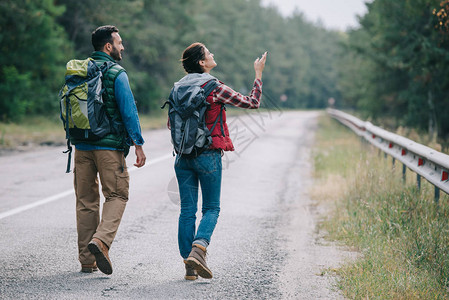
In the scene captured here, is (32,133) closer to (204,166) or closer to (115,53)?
(115,53)

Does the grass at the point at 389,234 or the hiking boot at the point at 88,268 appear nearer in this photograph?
the grass at the point at 389,234

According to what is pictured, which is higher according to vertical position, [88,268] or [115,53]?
[115,53]

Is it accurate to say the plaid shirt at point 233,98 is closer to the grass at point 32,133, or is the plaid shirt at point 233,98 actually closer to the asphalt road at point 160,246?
the asphalt road at point 160,246

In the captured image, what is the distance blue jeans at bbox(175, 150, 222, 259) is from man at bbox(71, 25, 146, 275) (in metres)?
0.41

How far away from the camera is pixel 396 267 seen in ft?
16.3

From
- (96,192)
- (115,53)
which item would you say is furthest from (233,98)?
(96,192)

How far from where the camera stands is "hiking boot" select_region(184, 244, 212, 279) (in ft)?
14.9

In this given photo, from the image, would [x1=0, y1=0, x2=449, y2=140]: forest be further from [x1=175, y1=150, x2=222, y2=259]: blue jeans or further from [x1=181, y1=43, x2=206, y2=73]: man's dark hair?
[x1=175, y1=150, x2=222, y2=259]: blue jeans

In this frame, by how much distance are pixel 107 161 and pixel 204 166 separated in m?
0.84

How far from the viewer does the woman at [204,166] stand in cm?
463

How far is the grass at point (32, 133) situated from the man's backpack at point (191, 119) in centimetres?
1176

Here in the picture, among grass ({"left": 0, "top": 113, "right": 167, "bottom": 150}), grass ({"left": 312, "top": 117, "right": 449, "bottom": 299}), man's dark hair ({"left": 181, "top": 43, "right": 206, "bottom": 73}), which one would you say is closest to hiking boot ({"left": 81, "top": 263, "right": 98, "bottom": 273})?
man's dark hair ({"left": 181, "top": 43, "right": 206, "bottom": 73})

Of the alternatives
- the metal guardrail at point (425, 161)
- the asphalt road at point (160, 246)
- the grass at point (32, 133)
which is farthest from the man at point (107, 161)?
the grass at point (32, 133)

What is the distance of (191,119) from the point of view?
4.60 meters
